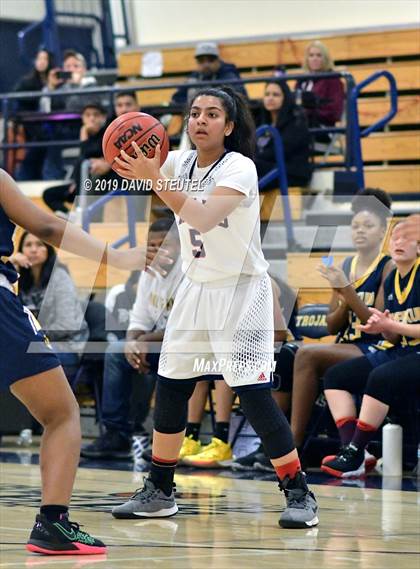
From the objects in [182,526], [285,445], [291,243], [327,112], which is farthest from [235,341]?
[327,112]

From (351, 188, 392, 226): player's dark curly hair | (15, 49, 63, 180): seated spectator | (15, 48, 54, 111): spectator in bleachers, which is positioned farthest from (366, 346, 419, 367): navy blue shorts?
(15, 48, 54, 111): spectator in bleachers

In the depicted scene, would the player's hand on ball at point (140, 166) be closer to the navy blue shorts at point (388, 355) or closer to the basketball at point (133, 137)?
the basketball at point (133, 137)

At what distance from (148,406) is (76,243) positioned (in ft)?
15.5

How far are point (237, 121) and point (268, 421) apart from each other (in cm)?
136

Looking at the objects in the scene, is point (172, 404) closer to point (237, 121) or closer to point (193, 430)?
point (237, 121)

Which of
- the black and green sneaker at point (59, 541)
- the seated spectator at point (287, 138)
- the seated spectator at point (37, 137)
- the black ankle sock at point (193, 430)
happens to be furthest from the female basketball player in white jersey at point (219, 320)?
the seated spectator at point (37, 137)

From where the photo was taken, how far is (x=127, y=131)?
532cm

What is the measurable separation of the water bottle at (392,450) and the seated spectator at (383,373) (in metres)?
0.15

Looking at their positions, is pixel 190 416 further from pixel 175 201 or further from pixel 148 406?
pixel 175 201

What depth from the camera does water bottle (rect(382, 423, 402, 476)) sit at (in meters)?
7.40

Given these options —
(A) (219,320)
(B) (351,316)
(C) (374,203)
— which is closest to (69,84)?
(C) (374,203)

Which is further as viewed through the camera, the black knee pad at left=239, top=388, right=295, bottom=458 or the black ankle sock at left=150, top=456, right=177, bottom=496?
the black ankle sock at left=150, top=456, right=177, bottom=496

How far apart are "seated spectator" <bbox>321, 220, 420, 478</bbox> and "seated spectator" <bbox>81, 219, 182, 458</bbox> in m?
1.33

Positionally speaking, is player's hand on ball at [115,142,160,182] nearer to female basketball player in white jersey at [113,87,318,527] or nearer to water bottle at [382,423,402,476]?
female basketball player in white jersey at [113,87,318,527]
